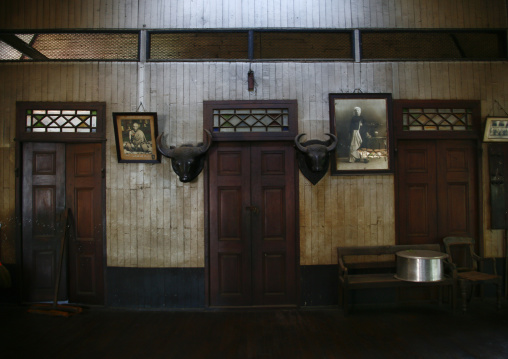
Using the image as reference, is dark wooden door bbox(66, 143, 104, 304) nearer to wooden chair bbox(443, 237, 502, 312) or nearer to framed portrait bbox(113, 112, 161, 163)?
framed portrait bbox(113, 112, 161, 163)

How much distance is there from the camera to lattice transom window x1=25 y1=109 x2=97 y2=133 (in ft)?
14.9

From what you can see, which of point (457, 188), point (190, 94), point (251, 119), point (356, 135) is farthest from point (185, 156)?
point (457, 188)

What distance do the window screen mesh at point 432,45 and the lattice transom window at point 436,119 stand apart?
0.84 meters

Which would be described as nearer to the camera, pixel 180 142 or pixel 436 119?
pixel 180 142

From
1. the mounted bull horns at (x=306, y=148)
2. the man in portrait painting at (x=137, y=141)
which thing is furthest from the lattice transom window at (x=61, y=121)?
the mounted bull horns at (x=306, y=148)

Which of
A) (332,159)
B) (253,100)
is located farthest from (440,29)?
(253,100)

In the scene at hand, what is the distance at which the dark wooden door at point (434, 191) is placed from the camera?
4660mm

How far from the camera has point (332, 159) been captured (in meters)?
4.50

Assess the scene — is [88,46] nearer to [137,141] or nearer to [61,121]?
A: [61,121]

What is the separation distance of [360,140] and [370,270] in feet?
6.32

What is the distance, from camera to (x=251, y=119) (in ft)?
14.9

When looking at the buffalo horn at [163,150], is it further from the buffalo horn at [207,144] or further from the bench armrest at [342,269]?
the bench armrest at [342,269]

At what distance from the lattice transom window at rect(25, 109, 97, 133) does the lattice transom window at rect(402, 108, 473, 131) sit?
4.69 m

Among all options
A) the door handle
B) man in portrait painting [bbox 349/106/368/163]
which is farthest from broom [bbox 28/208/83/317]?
man in portrait painting [bbox 349/106/368/163]
